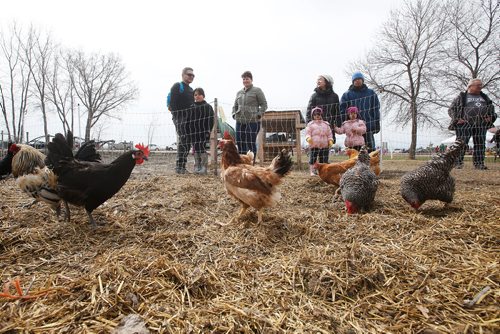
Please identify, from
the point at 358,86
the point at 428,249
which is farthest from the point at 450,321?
the point at 358,86

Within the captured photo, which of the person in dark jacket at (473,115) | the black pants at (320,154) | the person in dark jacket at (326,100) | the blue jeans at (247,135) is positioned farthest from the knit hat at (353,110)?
the person in dark jacket at (473,115)

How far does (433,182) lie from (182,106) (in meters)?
5.21

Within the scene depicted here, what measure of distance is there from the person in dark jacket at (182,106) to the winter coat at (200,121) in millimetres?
119

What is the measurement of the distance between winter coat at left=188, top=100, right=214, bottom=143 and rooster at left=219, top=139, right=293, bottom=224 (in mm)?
3501

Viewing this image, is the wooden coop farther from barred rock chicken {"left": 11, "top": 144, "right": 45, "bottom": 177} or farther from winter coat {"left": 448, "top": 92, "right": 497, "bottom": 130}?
barred rock chicken {"left": 11, "top": 144, "right": 45, "bottom": 177}

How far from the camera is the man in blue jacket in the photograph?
5383mm

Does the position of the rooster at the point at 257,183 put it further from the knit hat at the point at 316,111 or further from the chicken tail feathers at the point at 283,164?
the knit hat at the point at 316,111

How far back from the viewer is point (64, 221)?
8.95 feet

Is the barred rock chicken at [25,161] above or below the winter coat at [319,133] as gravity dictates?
below

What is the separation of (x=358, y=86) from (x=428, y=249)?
4364mm

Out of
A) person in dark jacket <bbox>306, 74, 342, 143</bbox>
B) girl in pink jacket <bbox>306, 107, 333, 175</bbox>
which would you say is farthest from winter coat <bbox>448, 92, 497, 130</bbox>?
girl in pink jacket <bbox>306, 107, 333, 175</bbox>

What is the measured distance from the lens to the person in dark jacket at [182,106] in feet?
20.3

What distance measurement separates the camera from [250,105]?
602 cm

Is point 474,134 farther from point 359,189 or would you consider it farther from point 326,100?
point 359,189
